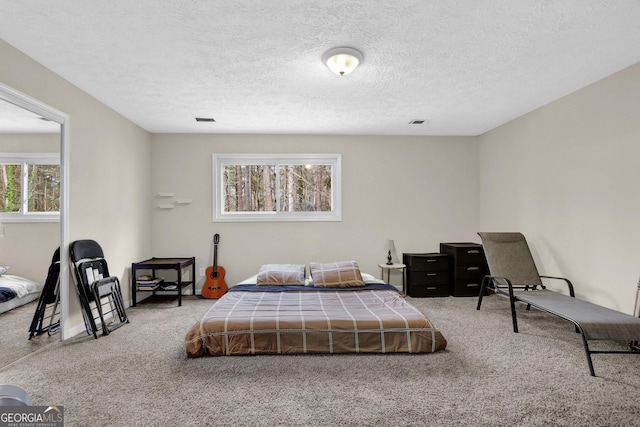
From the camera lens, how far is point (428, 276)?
15.9 feet

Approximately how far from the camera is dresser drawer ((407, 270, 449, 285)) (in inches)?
190

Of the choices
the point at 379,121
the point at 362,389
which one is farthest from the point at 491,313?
the point at 379,121

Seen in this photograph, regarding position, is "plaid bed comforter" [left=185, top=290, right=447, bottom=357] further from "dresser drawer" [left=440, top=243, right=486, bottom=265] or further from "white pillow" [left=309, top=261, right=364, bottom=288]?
"dresser drawer" [left=440, top=243, right=486, bottom=265]

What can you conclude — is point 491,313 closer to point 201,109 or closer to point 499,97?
point 499,97

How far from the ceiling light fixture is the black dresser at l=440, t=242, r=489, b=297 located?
10.6 ft

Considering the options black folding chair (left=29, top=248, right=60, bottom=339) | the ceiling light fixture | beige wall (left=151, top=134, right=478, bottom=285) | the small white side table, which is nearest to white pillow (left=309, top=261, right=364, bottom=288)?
the small white side table

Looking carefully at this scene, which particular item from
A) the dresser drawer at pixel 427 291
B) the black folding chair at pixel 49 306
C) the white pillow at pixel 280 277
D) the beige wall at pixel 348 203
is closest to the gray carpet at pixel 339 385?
the black folding chair at pixel 49 306

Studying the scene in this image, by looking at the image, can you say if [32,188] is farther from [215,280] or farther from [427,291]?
[427,291]

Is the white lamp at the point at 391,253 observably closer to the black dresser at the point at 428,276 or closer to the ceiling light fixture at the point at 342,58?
the black dresser at the point at 428,276

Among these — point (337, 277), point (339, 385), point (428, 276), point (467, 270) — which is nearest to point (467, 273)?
point (467, 270)

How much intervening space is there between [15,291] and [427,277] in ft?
15.1

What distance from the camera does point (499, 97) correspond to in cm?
366

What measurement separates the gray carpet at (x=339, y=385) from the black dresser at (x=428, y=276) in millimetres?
1596

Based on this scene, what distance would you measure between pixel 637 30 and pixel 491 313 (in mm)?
2986
